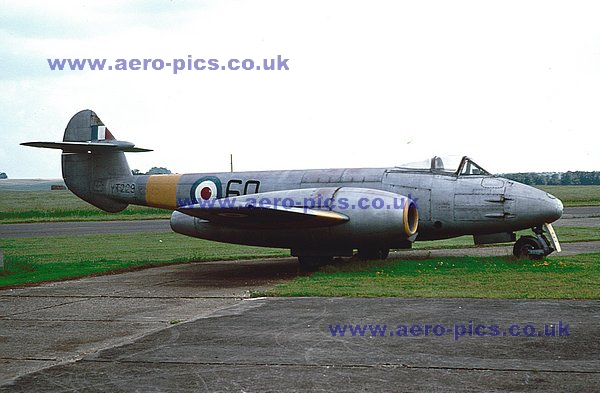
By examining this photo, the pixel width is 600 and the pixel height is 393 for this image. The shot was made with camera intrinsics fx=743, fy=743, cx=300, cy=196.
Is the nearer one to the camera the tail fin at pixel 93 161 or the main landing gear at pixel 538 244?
the main landing gear at pixel 538 244

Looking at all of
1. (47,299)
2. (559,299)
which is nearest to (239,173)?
(47,299)

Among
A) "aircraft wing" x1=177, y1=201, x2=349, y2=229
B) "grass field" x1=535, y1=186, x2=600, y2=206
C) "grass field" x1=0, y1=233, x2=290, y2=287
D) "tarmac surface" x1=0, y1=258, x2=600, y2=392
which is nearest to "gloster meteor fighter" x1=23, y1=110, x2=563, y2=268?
"aircraft wing" x1=177, y1=201, x2=349, y2=229

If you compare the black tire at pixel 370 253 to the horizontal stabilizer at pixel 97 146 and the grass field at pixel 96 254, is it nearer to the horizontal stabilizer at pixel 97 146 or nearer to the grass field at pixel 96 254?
the grass field at pixel 96 254

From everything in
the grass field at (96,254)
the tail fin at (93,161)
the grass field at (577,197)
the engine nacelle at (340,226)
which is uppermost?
the tail fin at (93,161)

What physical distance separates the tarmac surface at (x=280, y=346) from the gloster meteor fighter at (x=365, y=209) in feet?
11.4

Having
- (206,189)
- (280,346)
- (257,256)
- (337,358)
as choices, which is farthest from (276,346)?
(257,256)

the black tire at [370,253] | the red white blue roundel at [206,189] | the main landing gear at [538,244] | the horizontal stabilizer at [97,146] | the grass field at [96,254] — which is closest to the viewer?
the main landing gear at [538,244]

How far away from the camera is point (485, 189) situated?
49.5 feet

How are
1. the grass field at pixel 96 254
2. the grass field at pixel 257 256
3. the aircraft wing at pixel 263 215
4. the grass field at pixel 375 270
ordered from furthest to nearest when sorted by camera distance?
1. the grass field at pixel 96 254
2. the aircraft wing at pixel 263 215
3. the grass field at pixel 257 256
4. the grass field at pixel 375 270

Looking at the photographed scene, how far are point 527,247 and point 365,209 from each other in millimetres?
3849

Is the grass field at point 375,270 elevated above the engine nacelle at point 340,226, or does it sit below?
below

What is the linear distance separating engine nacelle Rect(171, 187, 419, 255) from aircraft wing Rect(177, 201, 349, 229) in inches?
3.8

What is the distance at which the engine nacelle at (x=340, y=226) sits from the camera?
46.0ft

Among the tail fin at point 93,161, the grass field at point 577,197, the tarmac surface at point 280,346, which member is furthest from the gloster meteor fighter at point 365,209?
the grass field at point 577,197
